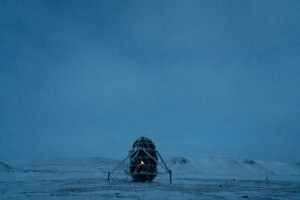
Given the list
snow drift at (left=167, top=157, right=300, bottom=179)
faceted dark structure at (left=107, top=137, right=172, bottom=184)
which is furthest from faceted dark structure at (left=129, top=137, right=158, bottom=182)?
snow drift at (left=167, top=157, right=300, bottom=179)

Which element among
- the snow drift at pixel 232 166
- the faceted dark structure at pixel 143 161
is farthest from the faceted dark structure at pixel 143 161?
the snow drift at pixel 232 166

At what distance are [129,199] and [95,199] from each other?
1.60m

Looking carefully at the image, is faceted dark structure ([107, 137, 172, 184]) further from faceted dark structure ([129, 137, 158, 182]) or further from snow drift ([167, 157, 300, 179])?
snow drift ([167, 157, 300, 179])

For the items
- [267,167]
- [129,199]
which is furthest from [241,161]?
[129,199]

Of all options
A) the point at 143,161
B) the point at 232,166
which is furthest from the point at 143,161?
the point at 232,166

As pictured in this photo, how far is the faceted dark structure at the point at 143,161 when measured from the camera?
786 inches

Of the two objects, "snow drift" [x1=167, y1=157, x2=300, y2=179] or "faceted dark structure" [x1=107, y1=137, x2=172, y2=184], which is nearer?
"faceted dark structure" [x1=107, y1=137, x2=172, y2=184]

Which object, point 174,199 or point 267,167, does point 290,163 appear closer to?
point 267,167

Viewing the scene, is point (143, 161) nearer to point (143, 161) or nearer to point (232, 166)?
point (143, 161)

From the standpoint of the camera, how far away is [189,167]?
2058 inches

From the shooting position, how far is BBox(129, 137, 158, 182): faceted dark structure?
19953 millimetres

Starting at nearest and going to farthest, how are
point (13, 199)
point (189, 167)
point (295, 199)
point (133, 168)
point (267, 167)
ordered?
point (13, 199)
point (295, 199)
point (133, 168)
point (189, 167)
point (267, 167)

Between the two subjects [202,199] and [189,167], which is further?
[189,167]

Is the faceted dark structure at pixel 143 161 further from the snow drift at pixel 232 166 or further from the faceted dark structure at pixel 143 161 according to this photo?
the snow drift at pixel 232 166
